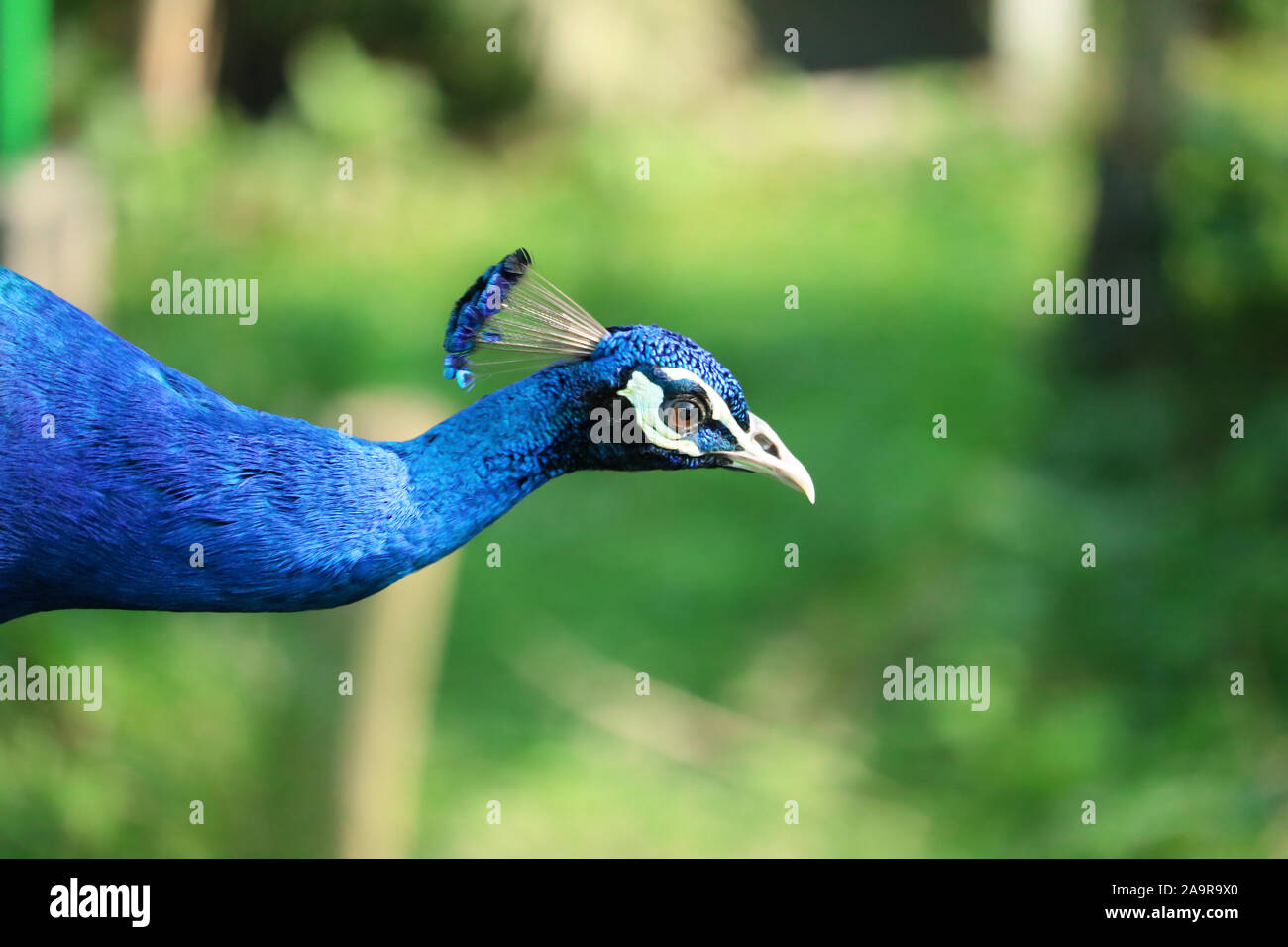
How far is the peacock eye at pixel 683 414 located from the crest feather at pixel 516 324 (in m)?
0.12

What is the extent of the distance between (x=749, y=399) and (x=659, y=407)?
4.80 meters

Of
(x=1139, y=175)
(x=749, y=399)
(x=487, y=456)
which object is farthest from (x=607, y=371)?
(x=1139, y=175)

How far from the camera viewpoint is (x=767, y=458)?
5.82ft

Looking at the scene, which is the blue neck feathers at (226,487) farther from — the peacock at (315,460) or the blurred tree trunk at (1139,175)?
the blurred tree trunk at (1139,175)

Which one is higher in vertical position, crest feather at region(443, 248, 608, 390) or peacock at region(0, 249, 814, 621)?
crest feather at region(443, 248, 608, 390)

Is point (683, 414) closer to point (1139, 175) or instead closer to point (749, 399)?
point (749, 399)

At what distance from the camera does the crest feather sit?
169 centimetres

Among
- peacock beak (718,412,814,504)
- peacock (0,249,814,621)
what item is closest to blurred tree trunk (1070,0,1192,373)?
peacock beak (718,412,814,504)

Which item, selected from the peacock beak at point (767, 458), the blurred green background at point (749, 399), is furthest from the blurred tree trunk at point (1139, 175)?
the peacock beak at point (767, 458)

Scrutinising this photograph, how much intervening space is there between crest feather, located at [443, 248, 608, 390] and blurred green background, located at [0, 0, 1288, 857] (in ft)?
5.88

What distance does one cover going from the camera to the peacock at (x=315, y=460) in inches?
66.3

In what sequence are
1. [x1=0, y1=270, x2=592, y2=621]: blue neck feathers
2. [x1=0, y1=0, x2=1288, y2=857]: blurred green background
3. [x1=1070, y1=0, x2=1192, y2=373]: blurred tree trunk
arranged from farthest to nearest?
1. [x1=1070, y1=0, x2=1192, y2=373]: blurred tree trunk
2. [x1=0, y1=0, x2=1288, y2=857]: blurred green background
3. [x1=0, y1=270, x2=592, y2=621]: blue neck feathers

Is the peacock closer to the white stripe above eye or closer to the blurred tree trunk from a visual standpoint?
the white stripe above eye

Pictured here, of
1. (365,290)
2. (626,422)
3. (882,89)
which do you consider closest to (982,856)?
(626,422)
